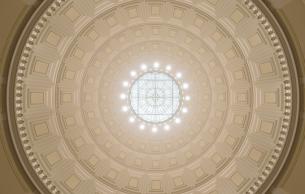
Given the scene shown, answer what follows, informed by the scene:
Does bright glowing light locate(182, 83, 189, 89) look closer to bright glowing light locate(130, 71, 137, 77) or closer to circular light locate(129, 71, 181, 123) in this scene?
circular light locate(129, 71, 181, 123)

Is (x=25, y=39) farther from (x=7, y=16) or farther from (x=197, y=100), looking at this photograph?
(x=197, y=100)

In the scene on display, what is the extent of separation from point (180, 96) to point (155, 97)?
222 cm

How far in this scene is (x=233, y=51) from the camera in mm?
22734

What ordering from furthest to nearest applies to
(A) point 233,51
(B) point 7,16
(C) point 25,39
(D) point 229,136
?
1. (D) point 229,136
2. (A) point 233,51
3. (C) point 25,39
4. (B) point 7,16

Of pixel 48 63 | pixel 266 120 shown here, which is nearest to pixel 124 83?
pixel 48 63

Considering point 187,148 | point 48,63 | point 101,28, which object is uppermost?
point 101,28

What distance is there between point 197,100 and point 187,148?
142 inches

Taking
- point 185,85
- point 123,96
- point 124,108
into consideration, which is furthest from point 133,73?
point 185,85

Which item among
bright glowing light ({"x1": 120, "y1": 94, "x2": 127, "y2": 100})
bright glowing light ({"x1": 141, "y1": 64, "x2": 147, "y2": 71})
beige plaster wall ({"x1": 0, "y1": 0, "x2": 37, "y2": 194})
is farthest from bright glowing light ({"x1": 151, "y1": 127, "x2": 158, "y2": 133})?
beige plaster wall ({"x1": 0, "y1": 0, "x2": 37, "y2": 194})

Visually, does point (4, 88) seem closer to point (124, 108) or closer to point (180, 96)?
point (124, 108)

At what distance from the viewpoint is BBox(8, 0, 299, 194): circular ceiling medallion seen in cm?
1905

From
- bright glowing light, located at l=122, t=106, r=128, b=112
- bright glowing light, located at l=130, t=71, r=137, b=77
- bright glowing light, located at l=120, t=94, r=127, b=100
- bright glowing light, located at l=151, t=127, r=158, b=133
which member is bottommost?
bright glowing light, located at l=151, t=127, r=158, b=133

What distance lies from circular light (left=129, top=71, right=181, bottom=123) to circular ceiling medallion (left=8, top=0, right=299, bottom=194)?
3.2 inches

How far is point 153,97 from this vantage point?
30094 mm
